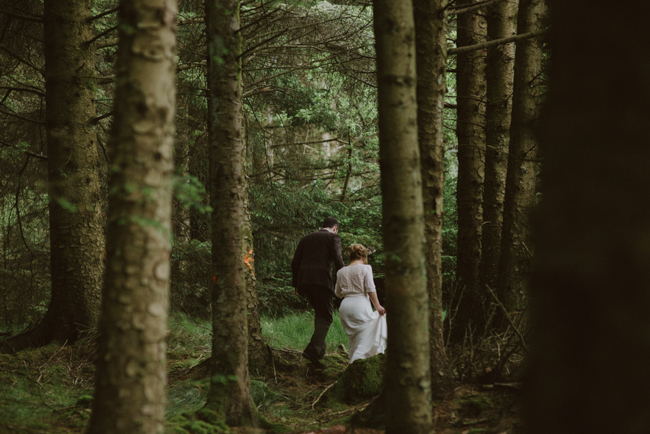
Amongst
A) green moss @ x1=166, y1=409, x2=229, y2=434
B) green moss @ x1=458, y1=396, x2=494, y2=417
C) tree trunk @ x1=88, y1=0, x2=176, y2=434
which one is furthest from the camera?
green moss @ x1=458, y1=396, x2=494, y2=417

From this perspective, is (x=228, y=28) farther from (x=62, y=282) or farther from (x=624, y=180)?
(x=62, y=282)

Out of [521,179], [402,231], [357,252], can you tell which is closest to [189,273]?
[357,252]

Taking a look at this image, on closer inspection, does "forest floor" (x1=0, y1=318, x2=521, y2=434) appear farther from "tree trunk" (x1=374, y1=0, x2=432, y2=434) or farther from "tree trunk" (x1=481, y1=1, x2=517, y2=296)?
"tree trunk" (x1=481, y1=1, x2=517, y2=296)

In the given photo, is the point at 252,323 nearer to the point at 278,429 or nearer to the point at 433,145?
the point at 278,429

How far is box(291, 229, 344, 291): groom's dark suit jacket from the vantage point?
7.69 metres

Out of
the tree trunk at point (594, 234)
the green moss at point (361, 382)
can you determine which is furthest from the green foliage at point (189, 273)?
the tree trunk at point (594, 234)

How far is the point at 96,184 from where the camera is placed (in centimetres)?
741

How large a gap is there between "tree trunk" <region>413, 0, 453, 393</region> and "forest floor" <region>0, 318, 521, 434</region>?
0.41m

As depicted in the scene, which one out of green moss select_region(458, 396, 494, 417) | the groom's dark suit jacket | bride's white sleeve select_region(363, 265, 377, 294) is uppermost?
the groom's dark suit jacket

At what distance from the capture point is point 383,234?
3.33 meters

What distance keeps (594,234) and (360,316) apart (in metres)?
5.56

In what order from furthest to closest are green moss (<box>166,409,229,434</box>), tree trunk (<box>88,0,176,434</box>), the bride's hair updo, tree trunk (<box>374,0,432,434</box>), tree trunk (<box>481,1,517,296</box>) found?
the bride's hair updo, tree trunk (<box>481,1,517,296</box>), green moss (<box>166,409,229,434</box>), tree trunk (<box>374,0,432,434</box>), tree trunk (<box>88,0,176,434</box>)

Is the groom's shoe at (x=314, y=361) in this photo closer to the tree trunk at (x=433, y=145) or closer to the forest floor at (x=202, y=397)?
the forest floor at (x=202, y=397)

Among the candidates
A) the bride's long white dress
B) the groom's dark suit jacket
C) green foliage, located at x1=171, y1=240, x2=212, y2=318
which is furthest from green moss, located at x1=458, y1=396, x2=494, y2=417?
green foliage, located at x1=171, y1=240, x2=212, y2=318
